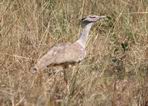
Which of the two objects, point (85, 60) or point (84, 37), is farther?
point (84, 37)

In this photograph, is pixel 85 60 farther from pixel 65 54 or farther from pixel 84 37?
pixel 65 54

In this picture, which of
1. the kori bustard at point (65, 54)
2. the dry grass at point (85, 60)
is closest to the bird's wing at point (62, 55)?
the kori bustard at point (65, 54)

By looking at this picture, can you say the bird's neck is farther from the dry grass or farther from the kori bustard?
the dry grass

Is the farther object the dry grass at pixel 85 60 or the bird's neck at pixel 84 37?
the bird's neck at pixel 84 37

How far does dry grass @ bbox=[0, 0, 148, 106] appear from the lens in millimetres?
4328

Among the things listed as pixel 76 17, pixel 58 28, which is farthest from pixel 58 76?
pixel 76 17

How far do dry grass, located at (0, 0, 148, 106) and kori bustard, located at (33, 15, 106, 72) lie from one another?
0.12 metres

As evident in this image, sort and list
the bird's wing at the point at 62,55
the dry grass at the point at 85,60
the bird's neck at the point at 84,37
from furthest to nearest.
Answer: the bird's neck at the point at 84,37, the bird's wing at the point at 62,55, the dry grass at the point at 85,60

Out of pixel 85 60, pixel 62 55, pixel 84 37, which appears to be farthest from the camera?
pixel 84 37

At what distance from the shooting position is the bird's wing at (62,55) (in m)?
4.98

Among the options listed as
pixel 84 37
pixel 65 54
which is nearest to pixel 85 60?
pixel 84 37

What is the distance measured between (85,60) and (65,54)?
0.42 meters

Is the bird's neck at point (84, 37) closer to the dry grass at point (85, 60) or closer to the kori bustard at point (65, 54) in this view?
the kori bustard at point (65, 54)

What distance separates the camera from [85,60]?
5578 mm
